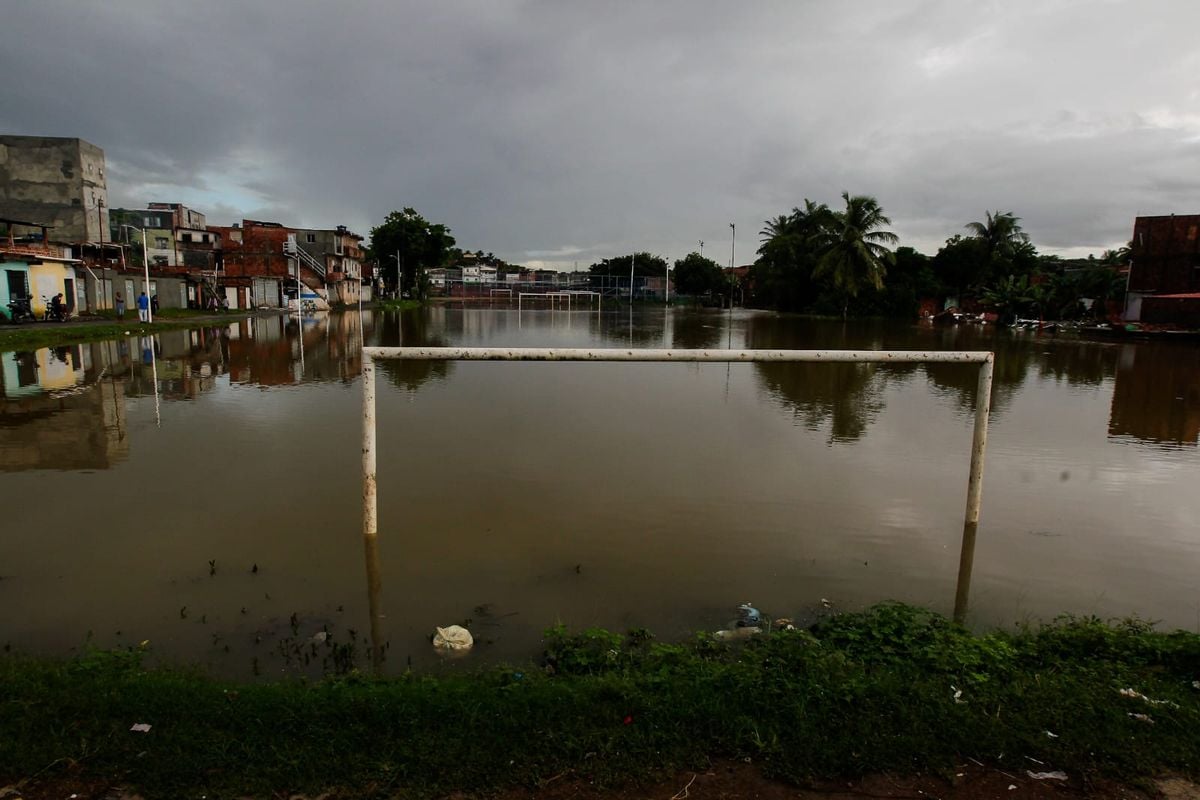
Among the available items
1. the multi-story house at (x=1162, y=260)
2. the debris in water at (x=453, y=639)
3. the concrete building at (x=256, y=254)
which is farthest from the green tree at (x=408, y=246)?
the debris in water at (x=453, y=639)

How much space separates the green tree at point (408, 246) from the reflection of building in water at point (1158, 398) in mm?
65130

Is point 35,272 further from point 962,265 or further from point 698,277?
point 698,277

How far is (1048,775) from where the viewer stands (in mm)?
2916

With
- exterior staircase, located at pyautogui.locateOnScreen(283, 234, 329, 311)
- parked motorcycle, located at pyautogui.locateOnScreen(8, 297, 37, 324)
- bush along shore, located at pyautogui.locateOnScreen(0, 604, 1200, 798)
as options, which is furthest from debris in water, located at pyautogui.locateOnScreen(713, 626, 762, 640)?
exterior staircase, located at pyautogui.locateOnScreen(283, 234, 329, 311)

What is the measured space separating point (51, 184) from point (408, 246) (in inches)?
1342

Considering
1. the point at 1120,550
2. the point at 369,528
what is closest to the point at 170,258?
the point at 369,528

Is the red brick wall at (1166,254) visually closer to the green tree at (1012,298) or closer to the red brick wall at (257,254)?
the green tree at (1012,298)

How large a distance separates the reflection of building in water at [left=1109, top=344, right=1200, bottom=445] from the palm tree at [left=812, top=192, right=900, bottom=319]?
29204 millimetres

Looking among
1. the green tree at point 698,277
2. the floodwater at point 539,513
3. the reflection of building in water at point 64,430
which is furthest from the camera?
the green tree at point 698,277

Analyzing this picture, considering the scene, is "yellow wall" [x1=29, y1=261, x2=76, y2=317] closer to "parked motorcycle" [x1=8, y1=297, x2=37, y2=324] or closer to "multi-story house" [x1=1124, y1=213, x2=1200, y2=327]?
"parked motorcycle" [x1=8, y1=297, x2=37, y2=324]

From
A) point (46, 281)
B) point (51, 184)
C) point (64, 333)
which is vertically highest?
point (51, 184)

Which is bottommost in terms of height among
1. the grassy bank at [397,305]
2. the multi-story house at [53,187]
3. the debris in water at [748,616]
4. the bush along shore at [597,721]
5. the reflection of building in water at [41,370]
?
the debris in water at [748,616]

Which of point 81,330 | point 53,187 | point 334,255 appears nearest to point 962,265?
point 334,255

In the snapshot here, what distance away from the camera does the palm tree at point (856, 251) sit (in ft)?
179
